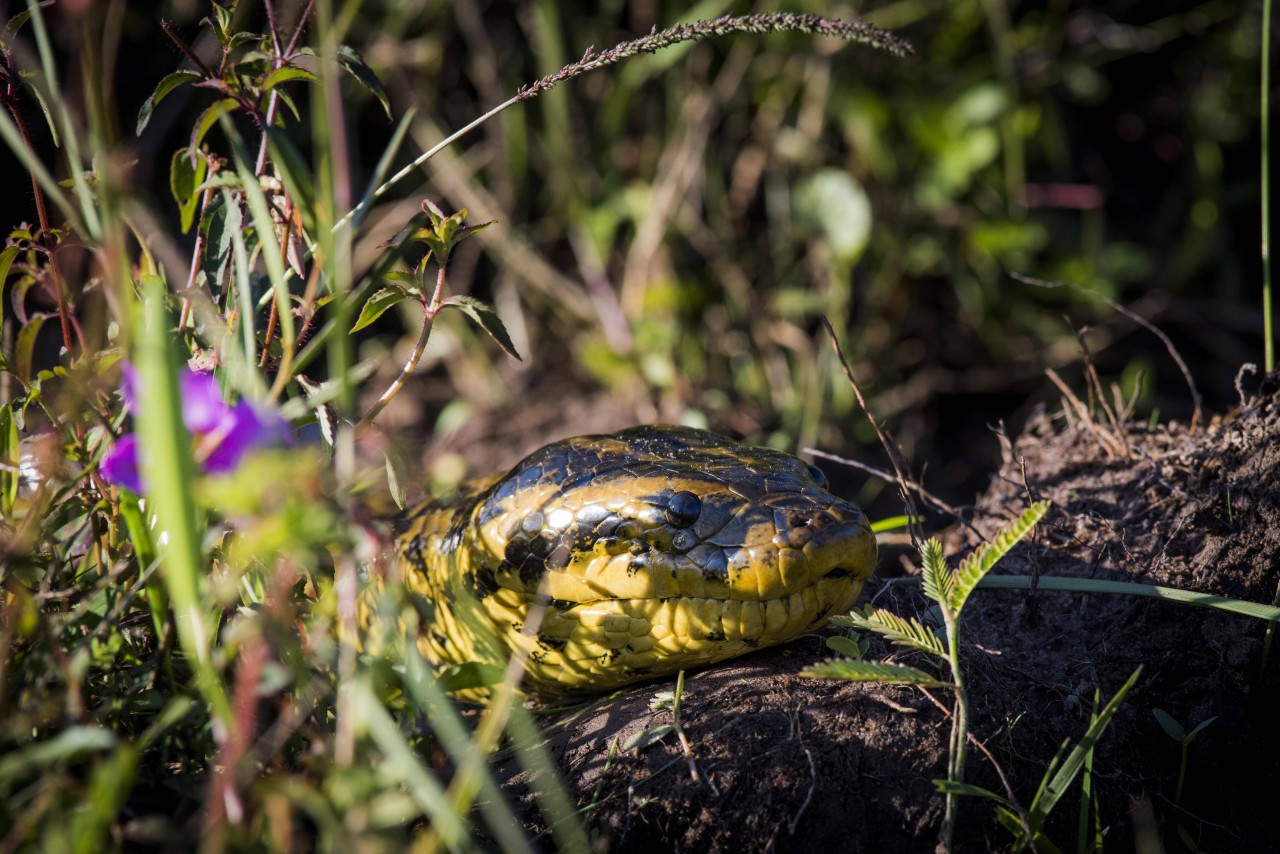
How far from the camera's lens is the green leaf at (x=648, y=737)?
216 centimetres

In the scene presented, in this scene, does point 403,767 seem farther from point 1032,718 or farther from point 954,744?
point 1032,718

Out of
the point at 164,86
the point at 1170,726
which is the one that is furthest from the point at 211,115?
the point at 1170,726

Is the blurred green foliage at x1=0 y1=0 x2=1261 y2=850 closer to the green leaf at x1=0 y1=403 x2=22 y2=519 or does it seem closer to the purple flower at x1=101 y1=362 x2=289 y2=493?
the green leaf at x1=0 y1=403 x2=22 y2=519

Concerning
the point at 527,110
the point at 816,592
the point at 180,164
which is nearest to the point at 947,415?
the point at 527,110

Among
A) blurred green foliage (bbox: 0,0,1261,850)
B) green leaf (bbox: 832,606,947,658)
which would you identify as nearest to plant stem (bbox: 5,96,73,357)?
green leaf (bbox: 832,606,947,658)

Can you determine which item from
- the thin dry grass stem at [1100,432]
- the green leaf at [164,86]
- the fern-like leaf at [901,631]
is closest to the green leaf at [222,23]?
the green leaf at [164,86]

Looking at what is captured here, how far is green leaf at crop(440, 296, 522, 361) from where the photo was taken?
203cm

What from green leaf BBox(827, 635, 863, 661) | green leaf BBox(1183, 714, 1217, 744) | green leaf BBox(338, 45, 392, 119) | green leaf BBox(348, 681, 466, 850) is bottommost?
green leaf BBox(1183, 714, 1217, 744)

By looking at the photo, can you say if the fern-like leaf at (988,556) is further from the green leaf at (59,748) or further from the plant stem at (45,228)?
the plant stem at (45,228)

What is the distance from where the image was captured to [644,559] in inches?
89.3

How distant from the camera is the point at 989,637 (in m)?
2.48

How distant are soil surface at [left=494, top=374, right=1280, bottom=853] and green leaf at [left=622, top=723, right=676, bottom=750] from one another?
0.02m

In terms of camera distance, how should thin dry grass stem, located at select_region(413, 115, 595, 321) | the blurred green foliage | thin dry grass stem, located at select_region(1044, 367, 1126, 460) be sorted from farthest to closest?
thin dry grass stem, located at select_region(413, 115, 595, 321) < the blurred green foliage < thin dry grass stem, located at select_region(1044, 367, 1126, 460)

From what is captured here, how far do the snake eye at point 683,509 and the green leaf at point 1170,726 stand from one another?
1154 millimetres
